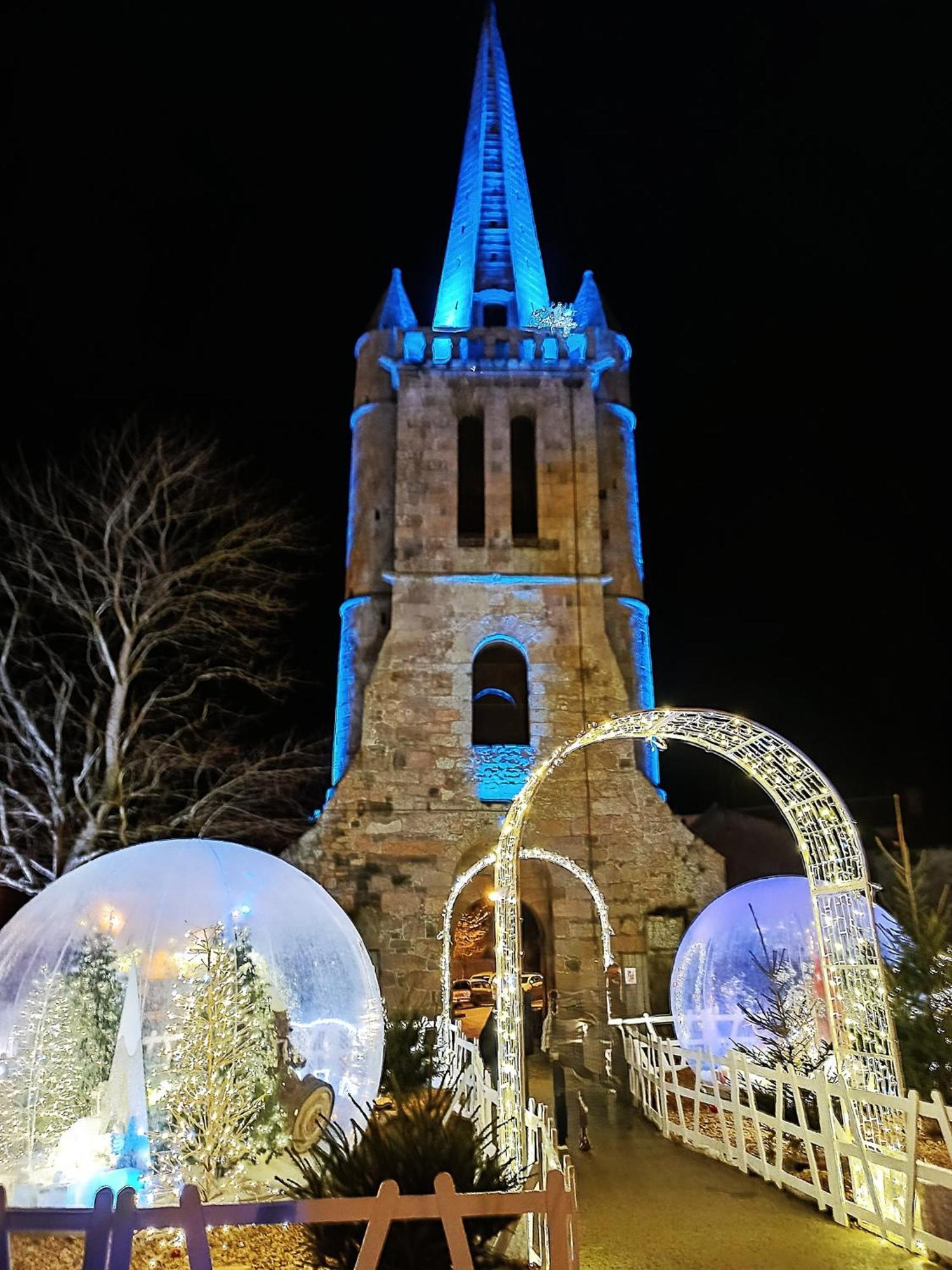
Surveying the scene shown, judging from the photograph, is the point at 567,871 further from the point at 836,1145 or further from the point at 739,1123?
the point at 836,1145

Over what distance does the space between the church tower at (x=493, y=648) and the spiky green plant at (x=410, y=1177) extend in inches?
402

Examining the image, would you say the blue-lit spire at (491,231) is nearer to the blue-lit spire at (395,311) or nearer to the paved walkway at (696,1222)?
the blue-lit spire at (395,311)

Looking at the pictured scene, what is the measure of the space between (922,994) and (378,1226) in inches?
302

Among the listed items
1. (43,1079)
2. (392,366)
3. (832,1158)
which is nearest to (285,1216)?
(43,1079)

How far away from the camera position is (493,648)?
1961cm

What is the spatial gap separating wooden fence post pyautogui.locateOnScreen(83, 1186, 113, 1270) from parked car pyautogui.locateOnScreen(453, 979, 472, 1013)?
72.7 ft

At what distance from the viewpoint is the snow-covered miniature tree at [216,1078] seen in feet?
19.1

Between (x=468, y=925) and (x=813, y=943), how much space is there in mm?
20496

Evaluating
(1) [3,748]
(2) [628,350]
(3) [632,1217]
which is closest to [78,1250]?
(3) [632,1217]

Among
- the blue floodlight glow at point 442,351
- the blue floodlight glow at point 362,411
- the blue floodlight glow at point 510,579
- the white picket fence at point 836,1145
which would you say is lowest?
the white picket fence at point 836,1145

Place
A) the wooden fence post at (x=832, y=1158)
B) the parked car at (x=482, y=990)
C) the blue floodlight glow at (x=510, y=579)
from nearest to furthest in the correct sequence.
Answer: the wooden fence post at (x=832, y=1158)
the blue floodlight glow at (x=510, y=579)
the parked car at (x=482, y=990)

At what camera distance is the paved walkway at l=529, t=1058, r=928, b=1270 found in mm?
5488

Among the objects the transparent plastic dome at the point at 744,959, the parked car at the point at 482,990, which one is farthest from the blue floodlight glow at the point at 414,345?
the parked car at the point at 482,990

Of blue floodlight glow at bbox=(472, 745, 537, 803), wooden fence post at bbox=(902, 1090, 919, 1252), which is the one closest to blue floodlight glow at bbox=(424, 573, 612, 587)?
blue floodlight glow at bbox=(472, 745, 537, 803)
